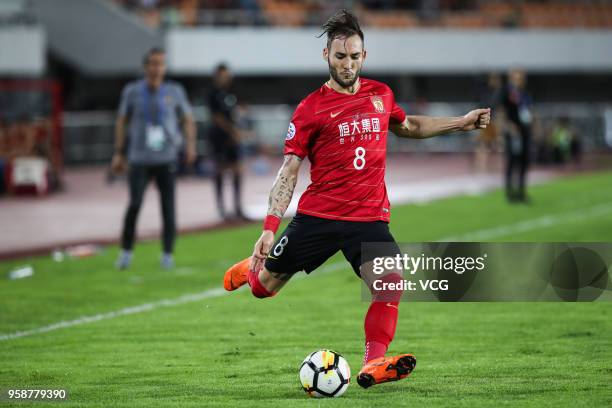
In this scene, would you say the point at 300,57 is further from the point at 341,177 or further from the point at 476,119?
the point at 341,177

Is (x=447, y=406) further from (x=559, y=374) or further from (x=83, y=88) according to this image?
(x=83, y=88)

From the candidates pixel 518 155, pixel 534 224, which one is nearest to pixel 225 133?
pixel 534 224

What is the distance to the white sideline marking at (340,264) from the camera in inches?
458

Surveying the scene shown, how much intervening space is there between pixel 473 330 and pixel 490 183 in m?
19.5

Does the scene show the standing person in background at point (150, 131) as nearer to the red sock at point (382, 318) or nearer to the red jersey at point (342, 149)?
the red jersey at point (342, 149)

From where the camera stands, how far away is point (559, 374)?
8703 mm

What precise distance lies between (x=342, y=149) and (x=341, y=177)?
0.56 feet

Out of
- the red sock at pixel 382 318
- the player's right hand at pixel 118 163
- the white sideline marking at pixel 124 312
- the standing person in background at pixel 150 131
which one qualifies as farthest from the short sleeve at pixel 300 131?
the player's right hand at pixel 118 163

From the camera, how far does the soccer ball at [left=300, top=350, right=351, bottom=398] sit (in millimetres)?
7945

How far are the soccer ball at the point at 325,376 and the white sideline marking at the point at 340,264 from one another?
3.77 metres

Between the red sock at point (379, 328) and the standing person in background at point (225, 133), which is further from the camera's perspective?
the standing person in background at point (225, 133)

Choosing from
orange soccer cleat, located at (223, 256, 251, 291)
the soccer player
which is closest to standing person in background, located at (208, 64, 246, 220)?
orange soccer cleat, located at (223, 256, 251, 291)

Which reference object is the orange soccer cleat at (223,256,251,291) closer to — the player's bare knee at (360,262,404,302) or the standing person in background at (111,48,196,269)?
the player's bare knee at (360,262,404,302)

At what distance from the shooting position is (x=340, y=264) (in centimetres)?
1625
